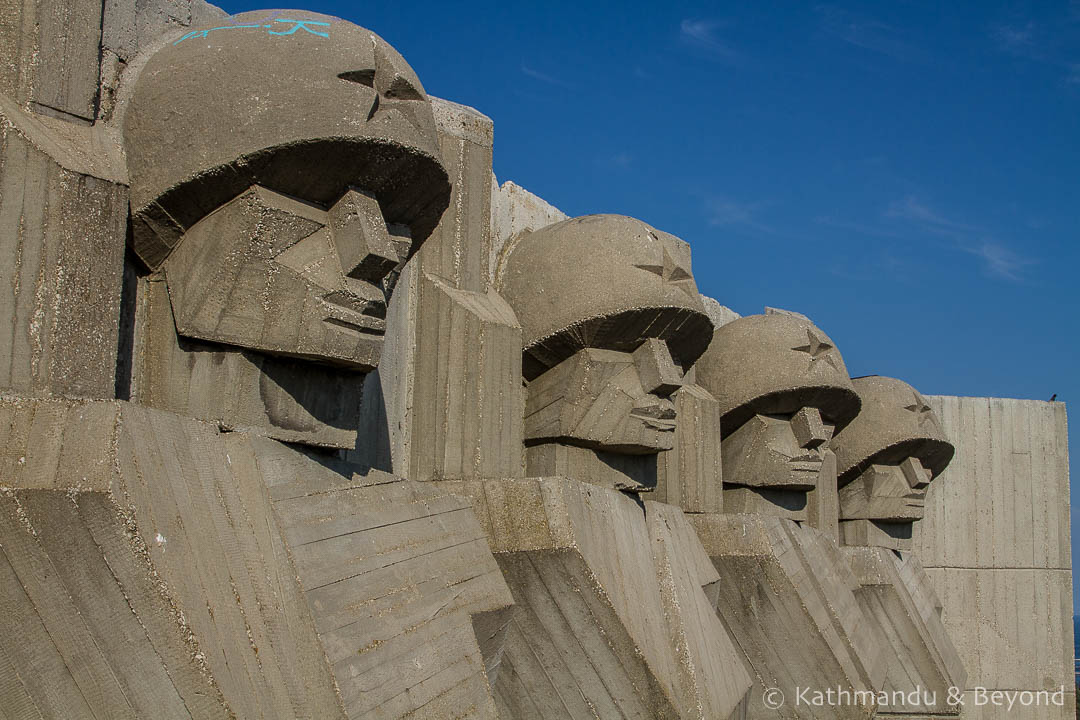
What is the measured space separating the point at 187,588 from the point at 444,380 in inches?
120

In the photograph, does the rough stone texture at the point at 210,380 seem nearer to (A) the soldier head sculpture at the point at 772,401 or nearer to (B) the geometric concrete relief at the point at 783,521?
(B) the geometric concrete relief at the point at 783,521

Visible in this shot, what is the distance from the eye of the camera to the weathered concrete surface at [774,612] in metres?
7.63

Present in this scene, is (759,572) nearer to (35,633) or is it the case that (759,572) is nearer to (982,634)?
(35,633)

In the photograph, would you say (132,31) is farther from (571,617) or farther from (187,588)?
(571,617)

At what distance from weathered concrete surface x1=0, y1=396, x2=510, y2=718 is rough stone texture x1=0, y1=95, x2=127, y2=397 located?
43 cm

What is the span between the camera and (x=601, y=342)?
6.93m

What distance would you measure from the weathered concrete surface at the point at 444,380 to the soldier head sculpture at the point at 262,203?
137cm

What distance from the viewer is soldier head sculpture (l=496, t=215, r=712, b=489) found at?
6.84 metres

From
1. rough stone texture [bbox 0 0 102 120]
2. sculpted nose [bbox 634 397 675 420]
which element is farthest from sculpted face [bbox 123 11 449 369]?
sculpted nose [bbox 634 397 675 420]

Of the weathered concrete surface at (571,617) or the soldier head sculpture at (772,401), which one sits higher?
the soldier head sculpture at (772,401)

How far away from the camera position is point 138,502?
3.09 m

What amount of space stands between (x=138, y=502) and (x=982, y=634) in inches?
449

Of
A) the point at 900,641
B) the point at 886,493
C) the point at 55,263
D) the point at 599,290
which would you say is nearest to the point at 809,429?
the point at 900,641

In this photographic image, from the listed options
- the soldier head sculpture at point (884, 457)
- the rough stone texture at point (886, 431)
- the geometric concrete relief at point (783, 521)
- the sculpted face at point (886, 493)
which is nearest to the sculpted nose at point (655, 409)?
the geometric concrete relief at point (783, 521)
